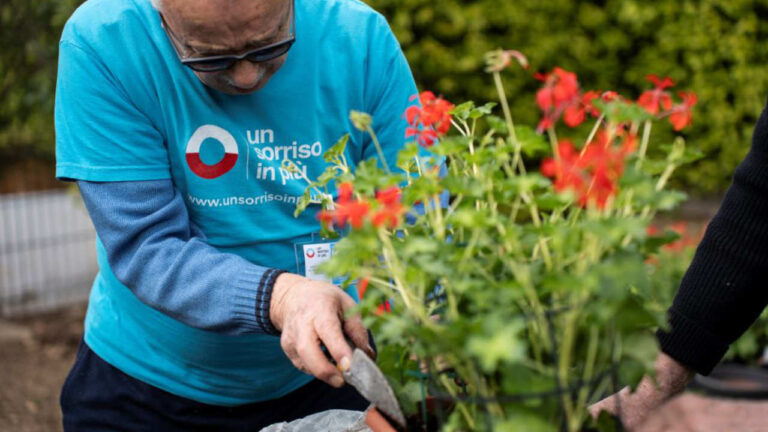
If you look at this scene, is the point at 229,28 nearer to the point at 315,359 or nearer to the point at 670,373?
the point at 315,359

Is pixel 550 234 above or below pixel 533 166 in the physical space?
above

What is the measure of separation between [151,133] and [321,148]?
344 mm

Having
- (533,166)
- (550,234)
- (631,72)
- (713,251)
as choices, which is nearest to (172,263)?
(550,234)

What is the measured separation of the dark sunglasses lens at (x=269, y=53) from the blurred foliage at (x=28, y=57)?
2.72 metres

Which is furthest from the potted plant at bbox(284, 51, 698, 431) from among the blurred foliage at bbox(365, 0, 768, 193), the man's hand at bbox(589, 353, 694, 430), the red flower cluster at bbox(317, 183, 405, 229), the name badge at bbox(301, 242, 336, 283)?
the blurred foliage at bbox(365, 0, 768, 193)

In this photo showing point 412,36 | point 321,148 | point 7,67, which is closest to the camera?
point 321,148

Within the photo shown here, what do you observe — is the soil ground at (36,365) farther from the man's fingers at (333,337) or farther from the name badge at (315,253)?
the man's fingers at (333,337)

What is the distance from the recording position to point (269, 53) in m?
1.43

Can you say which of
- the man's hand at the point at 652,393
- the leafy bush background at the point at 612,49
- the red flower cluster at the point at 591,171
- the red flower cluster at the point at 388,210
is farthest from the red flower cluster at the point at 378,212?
the leafy bush background at the point at 612,49

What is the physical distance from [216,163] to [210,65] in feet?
0.78

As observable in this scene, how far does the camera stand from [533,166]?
5.89 meters

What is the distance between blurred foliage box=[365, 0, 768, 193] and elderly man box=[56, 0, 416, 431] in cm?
377

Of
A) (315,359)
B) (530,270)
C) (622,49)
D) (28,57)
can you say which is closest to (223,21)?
(315,359)

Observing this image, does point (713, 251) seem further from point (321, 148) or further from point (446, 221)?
point (321, 148)
